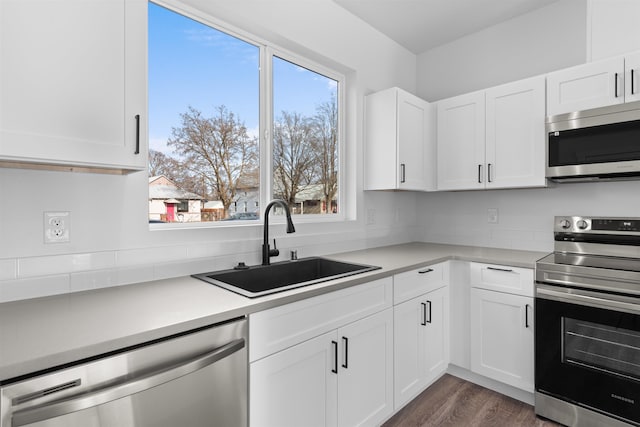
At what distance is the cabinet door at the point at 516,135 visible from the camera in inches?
89.3

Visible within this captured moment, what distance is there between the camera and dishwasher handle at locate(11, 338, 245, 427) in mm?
784

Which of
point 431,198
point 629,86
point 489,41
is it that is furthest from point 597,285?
point 489,41

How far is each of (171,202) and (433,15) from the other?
235 centimetres

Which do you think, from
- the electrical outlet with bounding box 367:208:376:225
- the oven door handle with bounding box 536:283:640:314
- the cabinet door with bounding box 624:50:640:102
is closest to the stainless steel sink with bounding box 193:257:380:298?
the electrical outlet with bounding box 367:208:376:225

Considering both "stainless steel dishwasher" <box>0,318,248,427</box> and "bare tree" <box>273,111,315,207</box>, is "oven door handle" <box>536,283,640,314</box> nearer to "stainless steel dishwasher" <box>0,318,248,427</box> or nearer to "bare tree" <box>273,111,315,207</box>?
"bare tree" <box>273,111,315,207</box>

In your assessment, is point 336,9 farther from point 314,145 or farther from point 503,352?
point 503,352

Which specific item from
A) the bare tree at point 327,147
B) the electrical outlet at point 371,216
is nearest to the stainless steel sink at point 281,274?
the bare tree at point 327,147

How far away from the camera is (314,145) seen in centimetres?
251

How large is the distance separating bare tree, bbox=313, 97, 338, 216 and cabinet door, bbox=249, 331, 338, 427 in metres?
1.29

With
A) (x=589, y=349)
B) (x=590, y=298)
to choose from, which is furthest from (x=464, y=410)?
(x=590, y=298)

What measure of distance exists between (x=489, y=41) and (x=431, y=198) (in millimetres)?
1371

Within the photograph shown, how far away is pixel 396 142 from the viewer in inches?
98.0

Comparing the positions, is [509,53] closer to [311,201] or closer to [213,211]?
[311,201]

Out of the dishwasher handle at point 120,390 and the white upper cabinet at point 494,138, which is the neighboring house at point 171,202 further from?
the white upper cabinet at point 494,138
